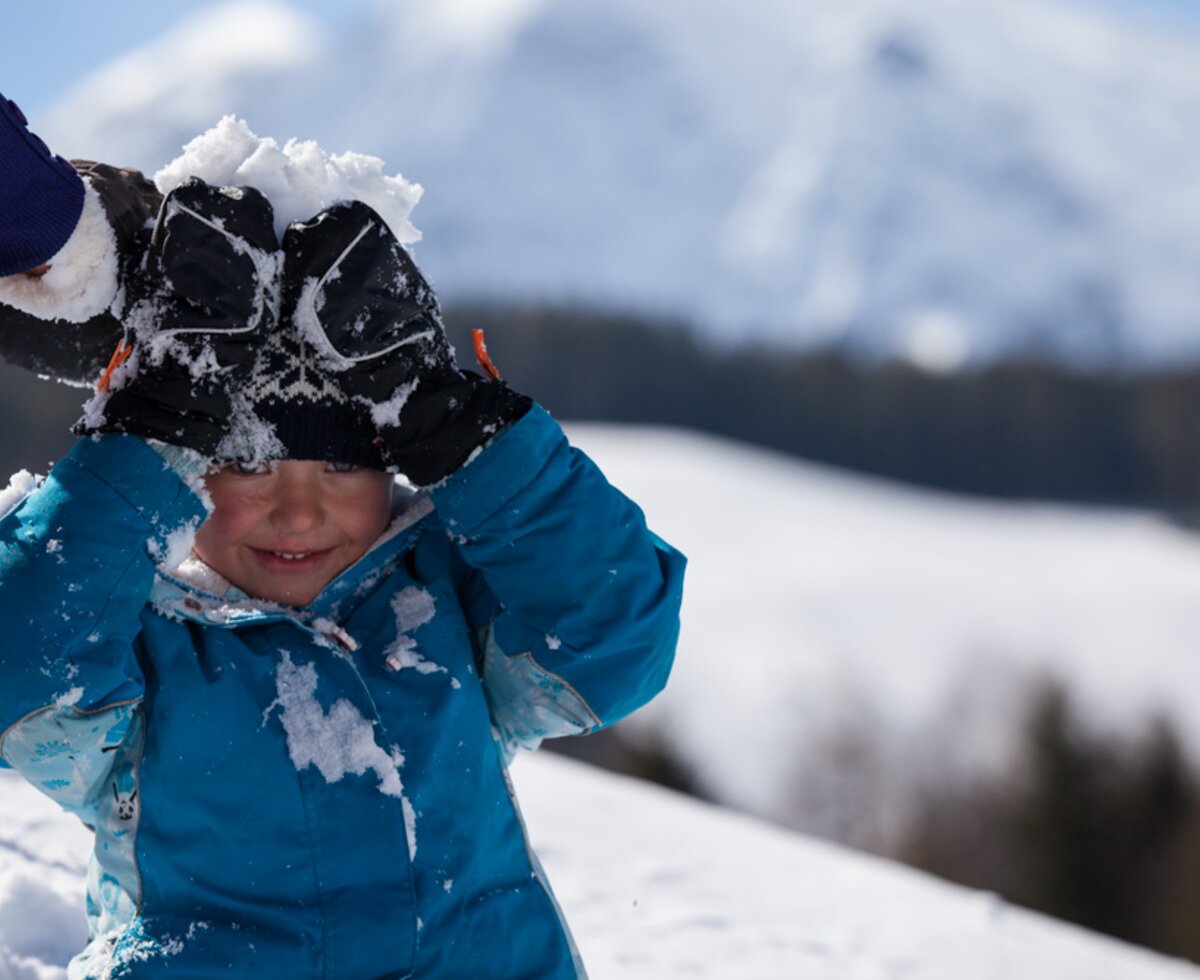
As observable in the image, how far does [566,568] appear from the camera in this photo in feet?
5.55

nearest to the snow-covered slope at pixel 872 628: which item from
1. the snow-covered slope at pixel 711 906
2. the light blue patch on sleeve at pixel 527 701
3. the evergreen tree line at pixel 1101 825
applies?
the evergreen tree line at pixel 1101 825

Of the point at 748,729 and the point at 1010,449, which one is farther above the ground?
the point at 748,729

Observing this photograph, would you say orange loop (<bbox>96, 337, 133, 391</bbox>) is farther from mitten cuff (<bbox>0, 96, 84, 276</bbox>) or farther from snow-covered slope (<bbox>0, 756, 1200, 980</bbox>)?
snow-covered slope (<bbox>0, 756, 1200, 980</bbox>)

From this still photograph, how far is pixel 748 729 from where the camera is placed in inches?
898

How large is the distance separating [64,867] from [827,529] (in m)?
36.2

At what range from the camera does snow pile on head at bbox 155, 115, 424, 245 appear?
172 cm

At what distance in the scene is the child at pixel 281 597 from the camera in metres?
1.58

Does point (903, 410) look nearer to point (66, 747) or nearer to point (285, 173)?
point (285, 173)

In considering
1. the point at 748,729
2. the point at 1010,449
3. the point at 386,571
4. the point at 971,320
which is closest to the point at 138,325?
the point at 386,571

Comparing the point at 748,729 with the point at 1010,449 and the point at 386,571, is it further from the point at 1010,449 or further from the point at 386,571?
the point at 1010,449

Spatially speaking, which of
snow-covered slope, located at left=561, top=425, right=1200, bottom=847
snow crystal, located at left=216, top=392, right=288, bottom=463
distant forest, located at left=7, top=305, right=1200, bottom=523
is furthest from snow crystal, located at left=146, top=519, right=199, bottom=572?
distant forest, located at left=7, top=305, right=1200, bottom=523

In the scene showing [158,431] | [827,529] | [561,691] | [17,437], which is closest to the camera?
[158,431]

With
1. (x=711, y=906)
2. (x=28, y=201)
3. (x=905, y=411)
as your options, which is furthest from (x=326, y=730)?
(x=905, y=411)

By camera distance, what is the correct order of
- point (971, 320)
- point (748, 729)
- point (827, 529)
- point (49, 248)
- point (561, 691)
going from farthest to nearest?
point (971, 320), point (827, 529), point (748, 729), point (561, 691), point (49, 248)
